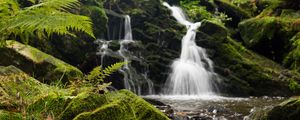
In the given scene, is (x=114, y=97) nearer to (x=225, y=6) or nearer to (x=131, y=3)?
(x=131, y=3)

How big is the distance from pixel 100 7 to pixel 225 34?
17.6ft

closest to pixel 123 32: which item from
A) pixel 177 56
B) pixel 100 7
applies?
pixel 100 7

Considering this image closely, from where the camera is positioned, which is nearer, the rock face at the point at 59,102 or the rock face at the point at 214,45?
the rock face at the point at 59,102

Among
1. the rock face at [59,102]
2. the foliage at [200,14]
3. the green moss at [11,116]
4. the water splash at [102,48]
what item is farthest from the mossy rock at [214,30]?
the green moss at [11,116]

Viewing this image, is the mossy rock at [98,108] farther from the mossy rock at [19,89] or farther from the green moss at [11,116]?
the green moss at [11,116]

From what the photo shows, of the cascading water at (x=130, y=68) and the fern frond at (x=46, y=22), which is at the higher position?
the fern frond at (x=46, y=22)

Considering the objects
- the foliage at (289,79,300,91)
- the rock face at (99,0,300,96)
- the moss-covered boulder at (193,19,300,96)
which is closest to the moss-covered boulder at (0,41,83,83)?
the rock face at (99,0,300,96)

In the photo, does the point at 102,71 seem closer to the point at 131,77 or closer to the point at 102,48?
the point at 131,77

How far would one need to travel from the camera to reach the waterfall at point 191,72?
14.3 m

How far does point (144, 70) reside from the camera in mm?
14352

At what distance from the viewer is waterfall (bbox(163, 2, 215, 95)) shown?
46.8 ft

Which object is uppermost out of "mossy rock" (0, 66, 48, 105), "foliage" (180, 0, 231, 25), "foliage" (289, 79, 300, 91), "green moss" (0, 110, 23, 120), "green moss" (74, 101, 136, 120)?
"foliage" (180, 0, 231, 25)

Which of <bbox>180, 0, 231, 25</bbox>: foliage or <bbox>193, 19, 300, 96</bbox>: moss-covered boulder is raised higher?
<bbox>180, 0, 231, 25</bbox>: foliage

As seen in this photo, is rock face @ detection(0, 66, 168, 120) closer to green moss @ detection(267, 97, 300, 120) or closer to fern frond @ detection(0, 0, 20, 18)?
fern frond @ detection(0, 0, 20, 18)
